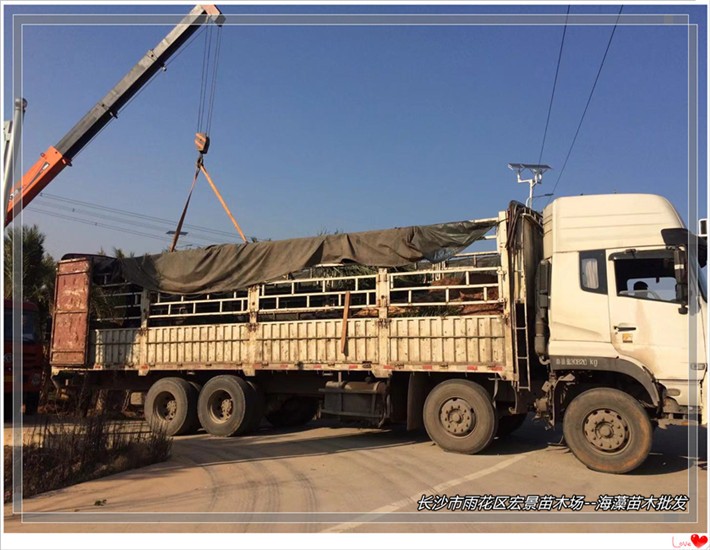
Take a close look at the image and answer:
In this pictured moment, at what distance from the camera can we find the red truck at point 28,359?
11.5 m

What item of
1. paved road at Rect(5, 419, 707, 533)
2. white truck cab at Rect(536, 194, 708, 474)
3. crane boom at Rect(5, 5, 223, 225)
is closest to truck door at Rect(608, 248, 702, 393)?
white truck cab at Rect(536, 194, 708, 474)

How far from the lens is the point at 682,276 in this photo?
6387mm

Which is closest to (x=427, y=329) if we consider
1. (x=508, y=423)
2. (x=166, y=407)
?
(x=508, y=423)

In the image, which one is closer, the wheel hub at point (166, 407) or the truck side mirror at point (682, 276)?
the truck side mirror at point (682, 276)

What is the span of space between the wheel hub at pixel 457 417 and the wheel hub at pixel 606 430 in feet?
5.17

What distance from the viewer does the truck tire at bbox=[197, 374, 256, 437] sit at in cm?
957

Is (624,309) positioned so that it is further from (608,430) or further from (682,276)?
(608,430)

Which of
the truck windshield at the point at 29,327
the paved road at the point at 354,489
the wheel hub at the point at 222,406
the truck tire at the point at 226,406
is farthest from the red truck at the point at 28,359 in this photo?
the paved road at the point at 354,489

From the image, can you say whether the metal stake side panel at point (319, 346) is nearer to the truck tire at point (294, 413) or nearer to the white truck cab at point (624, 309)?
the white truck cab at point (624, 309)

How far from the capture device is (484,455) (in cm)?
786

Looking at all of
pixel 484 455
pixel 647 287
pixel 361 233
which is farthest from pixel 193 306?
pixel 647 287

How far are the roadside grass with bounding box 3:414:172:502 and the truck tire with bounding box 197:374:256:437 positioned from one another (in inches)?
77.7

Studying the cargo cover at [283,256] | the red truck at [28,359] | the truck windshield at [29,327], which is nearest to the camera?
the cargo cover at [283,256]

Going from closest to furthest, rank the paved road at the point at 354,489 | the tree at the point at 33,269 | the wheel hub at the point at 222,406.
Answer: the paved road at the point at 354,489, the wheel hub at the point at 222,406, the tree at the point at 33,269
